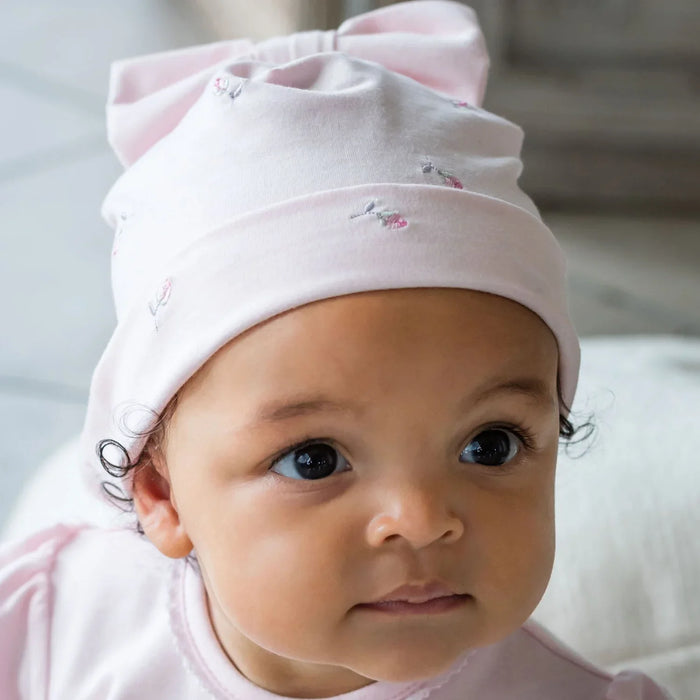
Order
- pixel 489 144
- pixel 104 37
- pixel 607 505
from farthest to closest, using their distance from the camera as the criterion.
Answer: pixel 104 37
pixel 607 505
pixel 489 144

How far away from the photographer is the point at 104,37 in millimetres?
2438

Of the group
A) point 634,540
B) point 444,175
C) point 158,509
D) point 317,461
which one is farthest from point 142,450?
point 634,540

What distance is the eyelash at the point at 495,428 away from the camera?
66 centimetres

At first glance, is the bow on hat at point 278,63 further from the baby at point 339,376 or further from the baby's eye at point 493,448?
the baby's eye at point 493,448

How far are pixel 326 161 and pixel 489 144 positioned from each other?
0.14 m

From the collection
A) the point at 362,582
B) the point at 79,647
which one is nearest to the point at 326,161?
the point at 362,582

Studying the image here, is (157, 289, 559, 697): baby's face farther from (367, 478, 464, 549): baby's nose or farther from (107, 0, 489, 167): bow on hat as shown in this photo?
(107, 0, 489, 167): bow on hat

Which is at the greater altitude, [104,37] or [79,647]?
[79,647]

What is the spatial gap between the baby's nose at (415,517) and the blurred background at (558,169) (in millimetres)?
1078

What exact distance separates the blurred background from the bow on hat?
31.6 inches

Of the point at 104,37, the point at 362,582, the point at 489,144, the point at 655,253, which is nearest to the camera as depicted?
the point at 362,582

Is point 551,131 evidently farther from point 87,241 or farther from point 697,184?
point 87,241

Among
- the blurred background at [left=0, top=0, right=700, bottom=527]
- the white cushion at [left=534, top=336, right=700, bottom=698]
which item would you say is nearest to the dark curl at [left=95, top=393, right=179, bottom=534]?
the white cushion at [left=534, top=336, right=700, bottom=698]

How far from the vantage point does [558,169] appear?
2045mm
